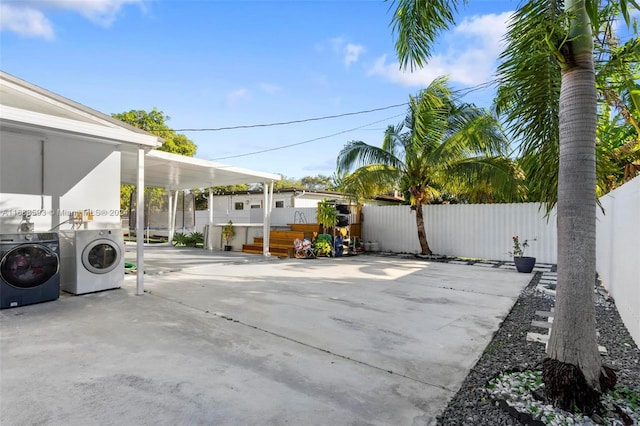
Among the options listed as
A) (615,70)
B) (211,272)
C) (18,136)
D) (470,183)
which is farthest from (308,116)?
(615,70)

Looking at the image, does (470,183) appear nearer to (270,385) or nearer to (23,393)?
(270,385)

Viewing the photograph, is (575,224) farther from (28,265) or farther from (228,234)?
(228,234)

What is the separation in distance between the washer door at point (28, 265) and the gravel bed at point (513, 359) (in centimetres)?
503

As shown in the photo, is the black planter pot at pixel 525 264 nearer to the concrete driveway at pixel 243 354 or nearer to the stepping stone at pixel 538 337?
the concrete driveway at pixel 243 354

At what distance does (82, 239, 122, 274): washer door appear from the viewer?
504 cm

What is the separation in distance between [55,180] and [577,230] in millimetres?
6735

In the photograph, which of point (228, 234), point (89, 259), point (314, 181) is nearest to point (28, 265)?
point (89, 259)

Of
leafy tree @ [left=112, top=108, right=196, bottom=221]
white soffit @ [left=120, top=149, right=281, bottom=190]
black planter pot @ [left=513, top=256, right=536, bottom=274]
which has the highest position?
leafy tree @ [left=112, top=108, right=196, bottom=221]

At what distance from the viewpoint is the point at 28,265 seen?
4.35m

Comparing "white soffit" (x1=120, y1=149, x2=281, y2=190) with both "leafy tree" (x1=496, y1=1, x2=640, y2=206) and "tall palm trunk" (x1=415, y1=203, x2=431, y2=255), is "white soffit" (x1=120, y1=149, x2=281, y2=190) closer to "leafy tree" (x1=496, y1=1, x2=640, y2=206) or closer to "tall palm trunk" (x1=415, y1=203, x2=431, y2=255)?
"tall palm trunk" (x1=415, y1=203, x2=431, y2=255)

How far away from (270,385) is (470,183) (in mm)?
8665

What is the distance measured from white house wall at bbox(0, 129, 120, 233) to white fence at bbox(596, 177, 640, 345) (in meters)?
6.87

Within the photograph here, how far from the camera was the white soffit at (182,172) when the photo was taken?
309 inches

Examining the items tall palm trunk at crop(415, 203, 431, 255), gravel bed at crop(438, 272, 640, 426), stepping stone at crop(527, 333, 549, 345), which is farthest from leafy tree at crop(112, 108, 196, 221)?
stepping stone at crop(527, 333, 549, 345)
